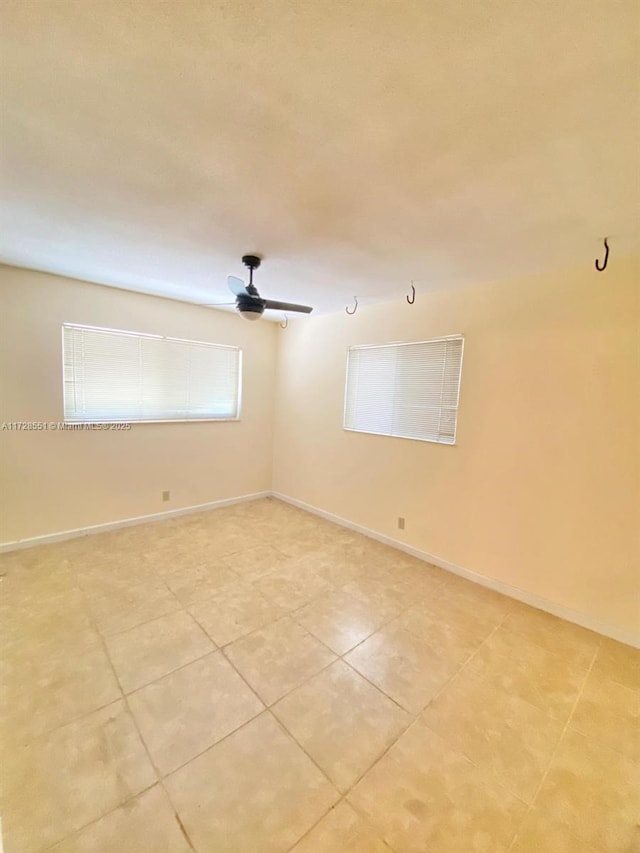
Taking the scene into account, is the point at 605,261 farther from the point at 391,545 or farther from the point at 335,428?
the point at 391,545

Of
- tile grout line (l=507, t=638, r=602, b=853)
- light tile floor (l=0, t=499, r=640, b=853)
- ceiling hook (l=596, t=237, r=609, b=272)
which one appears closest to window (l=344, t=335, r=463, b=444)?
ceiling hook (l=596, t=237, r=609, b=272)

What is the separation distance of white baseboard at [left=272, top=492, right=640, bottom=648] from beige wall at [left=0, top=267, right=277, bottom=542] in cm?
188

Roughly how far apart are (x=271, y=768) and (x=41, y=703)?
1145 millimetres

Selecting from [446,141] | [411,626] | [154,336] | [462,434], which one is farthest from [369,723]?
[154,336]

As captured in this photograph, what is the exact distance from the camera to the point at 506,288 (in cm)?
263

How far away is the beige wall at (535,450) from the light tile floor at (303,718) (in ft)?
1.27

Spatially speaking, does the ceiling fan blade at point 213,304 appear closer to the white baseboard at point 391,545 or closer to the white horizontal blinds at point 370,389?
the white horizontal blinds at point 370,389

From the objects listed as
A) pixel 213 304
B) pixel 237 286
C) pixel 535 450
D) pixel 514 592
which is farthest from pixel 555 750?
pixel 213 304

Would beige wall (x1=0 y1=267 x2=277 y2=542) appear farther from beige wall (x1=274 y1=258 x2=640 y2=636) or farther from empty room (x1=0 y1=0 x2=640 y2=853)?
beige wall (x1=274 y1=258 x2=640 y2=636)

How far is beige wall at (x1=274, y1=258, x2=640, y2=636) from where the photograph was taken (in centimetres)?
219

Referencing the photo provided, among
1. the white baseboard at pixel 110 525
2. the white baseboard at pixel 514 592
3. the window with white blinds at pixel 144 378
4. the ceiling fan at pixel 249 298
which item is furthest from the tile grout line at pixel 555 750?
the window with white blinds at pixel 144 378

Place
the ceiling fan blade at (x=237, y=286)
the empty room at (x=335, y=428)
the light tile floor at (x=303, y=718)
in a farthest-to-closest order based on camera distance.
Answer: the ceiling fan blade at (x=237, y=286) < the light tile floor at (x=303, y=718) < the empty room at (x=335, y=428)

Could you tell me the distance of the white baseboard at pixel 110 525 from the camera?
304cm

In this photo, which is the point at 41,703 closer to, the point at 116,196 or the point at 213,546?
the point at 213,546
